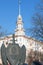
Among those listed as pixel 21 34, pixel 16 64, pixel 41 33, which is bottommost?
pixel 16 64

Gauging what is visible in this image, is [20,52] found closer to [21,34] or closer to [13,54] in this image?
[13,54]

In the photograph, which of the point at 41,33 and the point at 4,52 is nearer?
the point at 4,52

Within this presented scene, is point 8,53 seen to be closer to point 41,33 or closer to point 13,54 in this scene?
point 13,54

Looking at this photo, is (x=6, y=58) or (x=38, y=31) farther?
(x=38, y=31)

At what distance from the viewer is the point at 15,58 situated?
23453 millimetres

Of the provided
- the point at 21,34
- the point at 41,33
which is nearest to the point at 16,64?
the point at 41,33

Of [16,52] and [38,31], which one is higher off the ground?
[38,31]

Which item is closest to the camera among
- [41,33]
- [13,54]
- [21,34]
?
[13,54]

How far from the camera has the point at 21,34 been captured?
362 ft

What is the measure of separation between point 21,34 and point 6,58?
285 ft

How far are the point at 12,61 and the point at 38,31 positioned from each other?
3.92 m

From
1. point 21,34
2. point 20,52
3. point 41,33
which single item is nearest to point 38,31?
point 41,33

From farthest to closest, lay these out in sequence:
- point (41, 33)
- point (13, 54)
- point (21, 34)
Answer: point (21, 34)
point (41, 33)
point (13, 54)

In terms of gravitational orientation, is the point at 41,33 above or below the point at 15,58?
above
